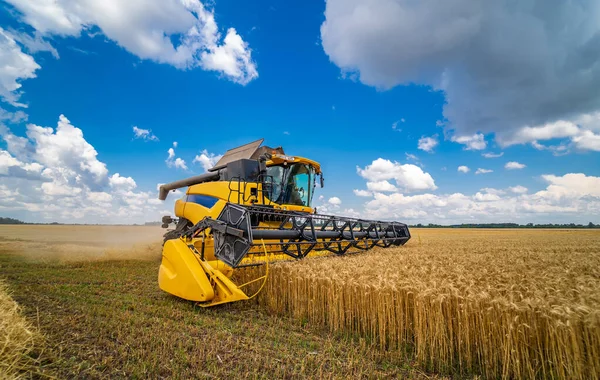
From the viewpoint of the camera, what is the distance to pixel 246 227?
4.48m

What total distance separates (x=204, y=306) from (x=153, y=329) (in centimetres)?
91

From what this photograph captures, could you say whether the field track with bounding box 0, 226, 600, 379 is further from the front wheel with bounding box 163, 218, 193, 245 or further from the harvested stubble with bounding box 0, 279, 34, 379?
the front wheel with bounding box 163, 218, 193, 245

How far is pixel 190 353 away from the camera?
3.07m

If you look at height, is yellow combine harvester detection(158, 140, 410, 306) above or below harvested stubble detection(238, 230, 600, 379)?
above

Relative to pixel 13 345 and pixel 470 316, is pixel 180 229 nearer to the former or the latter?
pixel 13 345

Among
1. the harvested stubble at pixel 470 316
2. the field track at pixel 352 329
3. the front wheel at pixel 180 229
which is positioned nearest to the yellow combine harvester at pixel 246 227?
the front wheel at pixel 180 229

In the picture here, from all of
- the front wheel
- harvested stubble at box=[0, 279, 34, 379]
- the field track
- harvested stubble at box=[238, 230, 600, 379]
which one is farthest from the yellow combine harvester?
harvested stubble at box=[0, 279, 34, 379]

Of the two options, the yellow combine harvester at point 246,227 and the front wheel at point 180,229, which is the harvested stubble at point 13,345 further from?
the front wheel at point 180,229

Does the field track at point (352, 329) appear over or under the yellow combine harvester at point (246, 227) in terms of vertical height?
under

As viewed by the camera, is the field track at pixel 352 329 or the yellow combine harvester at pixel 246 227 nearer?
the field track at pixel 352 329

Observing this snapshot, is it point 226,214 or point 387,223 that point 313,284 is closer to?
point 226,214

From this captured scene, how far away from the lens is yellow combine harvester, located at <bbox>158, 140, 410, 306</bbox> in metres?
4.57

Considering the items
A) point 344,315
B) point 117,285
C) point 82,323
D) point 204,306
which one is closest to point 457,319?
point 344,315

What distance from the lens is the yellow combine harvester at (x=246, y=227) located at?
457cm
